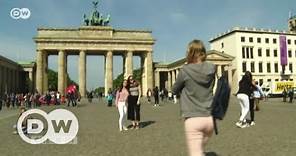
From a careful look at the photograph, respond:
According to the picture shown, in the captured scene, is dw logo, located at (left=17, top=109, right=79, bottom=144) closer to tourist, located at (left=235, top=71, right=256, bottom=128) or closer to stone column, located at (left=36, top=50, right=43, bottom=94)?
tourist, located at (left=235, top=71, right=256, bottom=128)

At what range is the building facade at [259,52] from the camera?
310ft

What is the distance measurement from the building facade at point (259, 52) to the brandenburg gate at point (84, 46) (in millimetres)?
23560

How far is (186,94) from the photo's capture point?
5039 mm

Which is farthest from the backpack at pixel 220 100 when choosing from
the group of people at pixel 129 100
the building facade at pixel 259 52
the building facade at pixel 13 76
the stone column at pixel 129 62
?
the building facade at pixel 259 52

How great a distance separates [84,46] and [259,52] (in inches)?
1735

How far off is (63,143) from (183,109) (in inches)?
263

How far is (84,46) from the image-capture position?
267ft

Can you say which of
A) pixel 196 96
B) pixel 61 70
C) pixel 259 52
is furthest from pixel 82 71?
pixel 196 96

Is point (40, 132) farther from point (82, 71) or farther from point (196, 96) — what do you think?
point (82, 71)

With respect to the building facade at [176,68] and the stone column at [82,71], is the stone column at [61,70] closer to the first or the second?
the stone column at [82,71]

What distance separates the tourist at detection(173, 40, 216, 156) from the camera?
4820mm

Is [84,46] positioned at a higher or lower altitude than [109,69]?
higher

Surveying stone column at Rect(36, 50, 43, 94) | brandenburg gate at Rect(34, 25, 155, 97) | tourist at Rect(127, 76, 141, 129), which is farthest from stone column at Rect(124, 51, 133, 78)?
tourist at Rect(127, 76, 141, 129)

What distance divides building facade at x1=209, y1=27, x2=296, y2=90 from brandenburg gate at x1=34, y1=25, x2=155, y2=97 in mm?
23560
